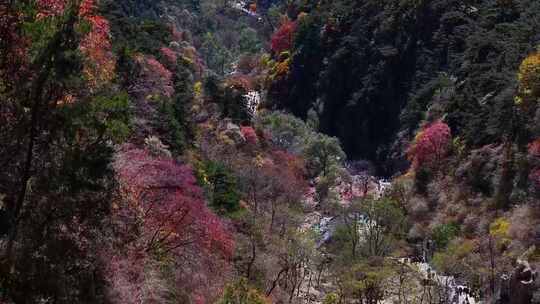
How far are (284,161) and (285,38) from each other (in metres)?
55.1

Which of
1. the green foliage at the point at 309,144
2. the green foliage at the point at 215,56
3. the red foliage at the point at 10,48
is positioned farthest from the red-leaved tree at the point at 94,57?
the green foliage at the point at 215,56

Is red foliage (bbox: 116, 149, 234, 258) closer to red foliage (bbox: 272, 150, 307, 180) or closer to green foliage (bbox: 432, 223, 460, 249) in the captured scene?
green foliage (bbox: 432, 223, 460, 249)

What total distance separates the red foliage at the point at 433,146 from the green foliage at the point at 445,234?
1142cm

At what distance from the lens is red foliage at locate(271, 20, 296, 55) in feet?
400

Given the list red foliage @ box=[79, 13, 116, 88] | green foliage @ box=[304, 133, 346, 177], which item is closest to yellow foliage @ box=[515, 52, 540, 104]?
green foliage @ box=[304, 133, 346, 177]

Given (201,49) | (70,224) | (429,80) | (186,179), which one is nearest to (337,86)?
(429,80)

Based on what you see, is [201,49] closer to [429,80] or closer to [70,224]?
[429,80]

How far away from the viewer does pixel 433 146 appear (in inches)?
2564

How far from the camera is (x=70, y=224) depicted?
2159 cm

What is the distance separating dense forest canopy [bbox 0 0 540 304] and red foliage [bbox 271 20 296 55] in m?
0.52

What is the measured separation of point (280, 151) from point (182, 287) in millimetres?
46726

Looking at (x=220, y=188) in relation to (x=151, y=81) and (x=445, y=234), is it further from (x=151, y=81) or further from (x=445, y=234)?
(x=445, y=234)

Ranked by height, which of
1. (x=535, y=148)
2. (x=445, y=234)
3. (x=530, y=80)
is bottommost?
(x=445, y=234)

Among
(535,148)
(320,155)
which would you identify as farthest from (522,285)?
(320,155)
